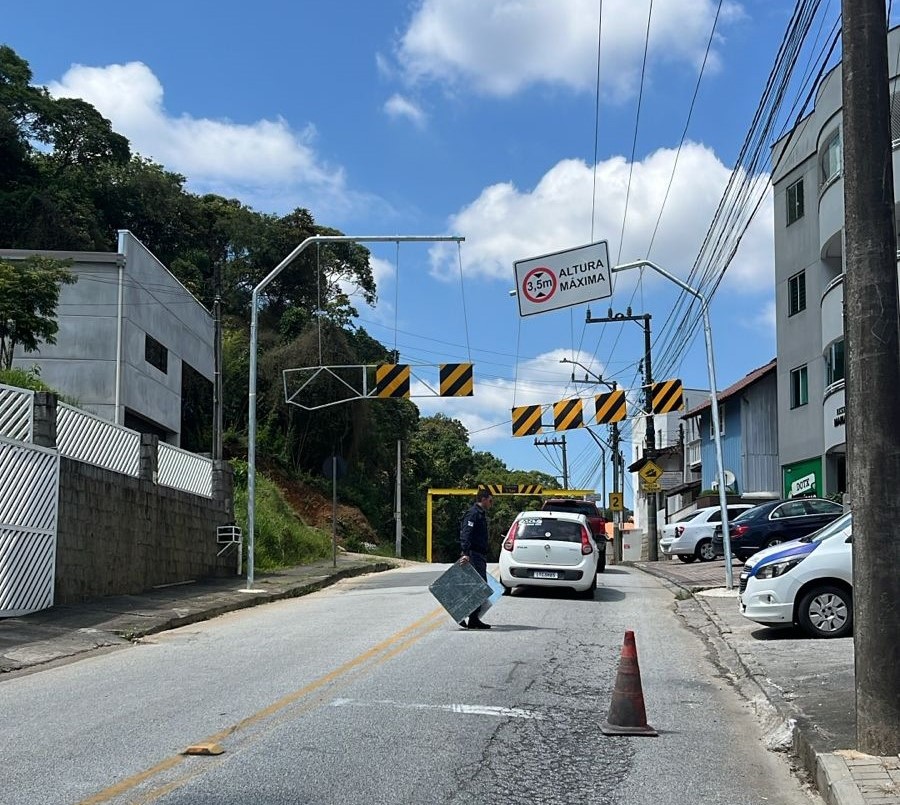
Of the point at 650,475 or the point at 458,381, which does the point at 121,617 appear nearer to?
the point at 458,381

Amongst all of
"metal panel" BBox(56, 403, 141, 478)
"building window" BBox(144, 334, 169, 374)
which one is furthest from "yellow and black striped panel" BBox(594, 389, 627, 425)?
"metal panel" BBox(56, 403, 141, 478)

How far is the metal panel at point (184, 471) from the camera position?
68.3 feet

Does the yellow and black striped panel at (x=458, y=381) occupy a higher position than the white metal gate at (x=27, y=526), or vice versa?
the yellow and black striped panel at (x=458, y=381)

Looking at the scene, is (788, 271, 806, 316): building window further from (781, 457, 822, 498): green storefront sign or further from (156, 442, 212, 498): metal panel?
(156, 442, 212, 498): metal panel

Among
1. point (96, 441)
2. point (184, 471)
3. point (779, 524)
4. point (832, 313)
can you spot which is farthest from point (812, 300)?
point (96, 441)

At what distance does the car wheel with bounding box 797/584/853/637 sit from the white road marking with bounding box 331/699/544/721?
5254mm

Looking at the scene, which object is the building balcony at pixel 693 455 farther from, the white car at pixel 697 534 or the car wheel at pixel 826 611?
the car wheel at pixel 826 611

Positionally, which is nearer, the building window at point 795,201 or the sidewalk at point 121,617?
the sidewalk at point 121,617

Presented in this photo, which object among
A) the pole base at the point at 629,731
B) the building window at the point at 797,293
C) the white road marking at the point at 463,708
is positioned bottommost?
the pole base at the point at 629,731

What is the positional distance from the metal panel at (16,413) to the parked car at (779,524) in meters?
15.7

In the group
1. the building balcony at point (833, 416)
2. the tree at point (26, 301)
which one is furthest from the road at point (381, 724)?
the building balcony at point (833, 416)

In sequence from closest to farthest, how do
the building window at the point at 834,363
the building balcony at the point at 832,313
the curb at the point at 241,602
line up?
the curb at the point at 241,602 → the building balcony at the point at 832,313 → the building window at the point at 834,363

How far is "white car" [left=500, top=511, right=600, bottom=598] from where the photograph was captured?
59.0ft

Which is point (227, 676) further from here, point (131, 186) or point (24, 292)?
point (131, 186)
